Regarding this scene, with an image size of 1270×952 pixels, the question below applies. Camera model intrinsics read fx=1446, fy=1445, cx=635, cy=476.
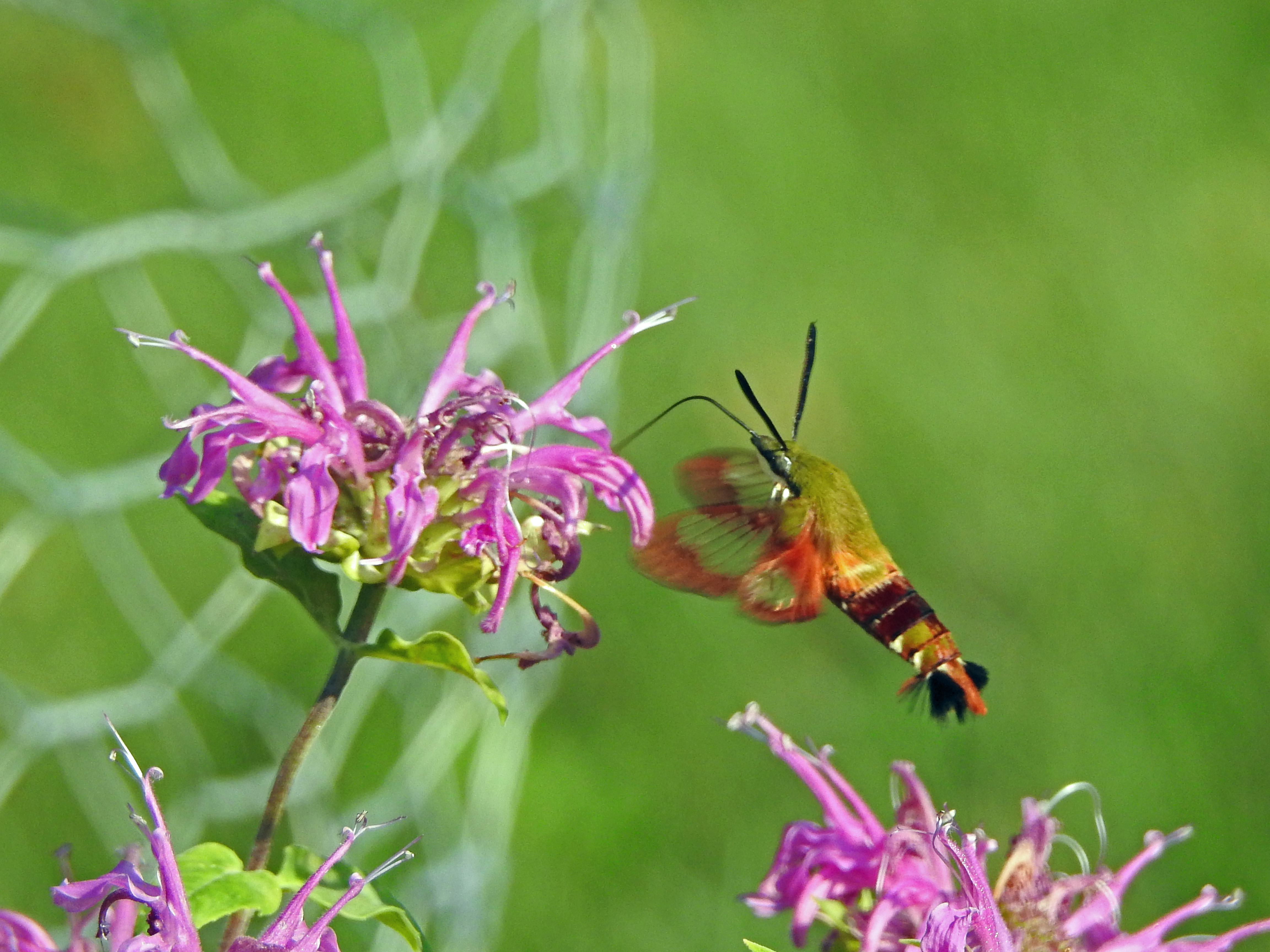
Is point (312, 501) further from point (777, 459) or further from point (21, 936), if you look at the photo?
point (777, 459)

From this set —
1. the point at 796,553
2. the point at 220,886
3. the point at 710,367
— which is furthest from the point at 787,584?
the point at 710,367

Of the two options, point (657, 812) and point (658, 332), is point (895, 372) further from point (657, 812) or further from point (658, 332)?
point (657, 812)

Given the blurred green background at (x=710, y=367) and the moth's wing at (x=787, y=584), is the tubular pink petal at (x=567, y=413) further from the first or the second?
the blurred green background at (x=710, y=367)

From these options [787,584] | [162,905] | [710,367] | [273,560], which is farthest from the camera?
[710,367]

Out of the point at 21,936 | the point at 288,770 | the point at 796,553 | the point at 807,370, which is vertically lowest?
the point at 21,936

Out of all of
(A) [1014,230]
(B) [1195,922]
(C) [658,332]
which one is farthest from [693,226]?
(B) [1195,922]

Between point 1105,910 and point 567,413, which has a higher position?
point 567,413

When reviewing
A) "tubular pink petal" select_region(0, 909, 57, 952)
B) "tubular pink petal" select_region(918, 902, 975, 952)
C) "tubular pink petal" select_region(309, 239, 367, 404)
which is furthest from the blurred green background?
"tubular pink petal" select_region(918, 902, 975, 952)

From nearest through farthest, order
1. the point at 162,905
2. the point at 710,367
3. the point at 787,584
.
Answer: the point at 162,905 < the point at 787,584 < the point at 710,367
